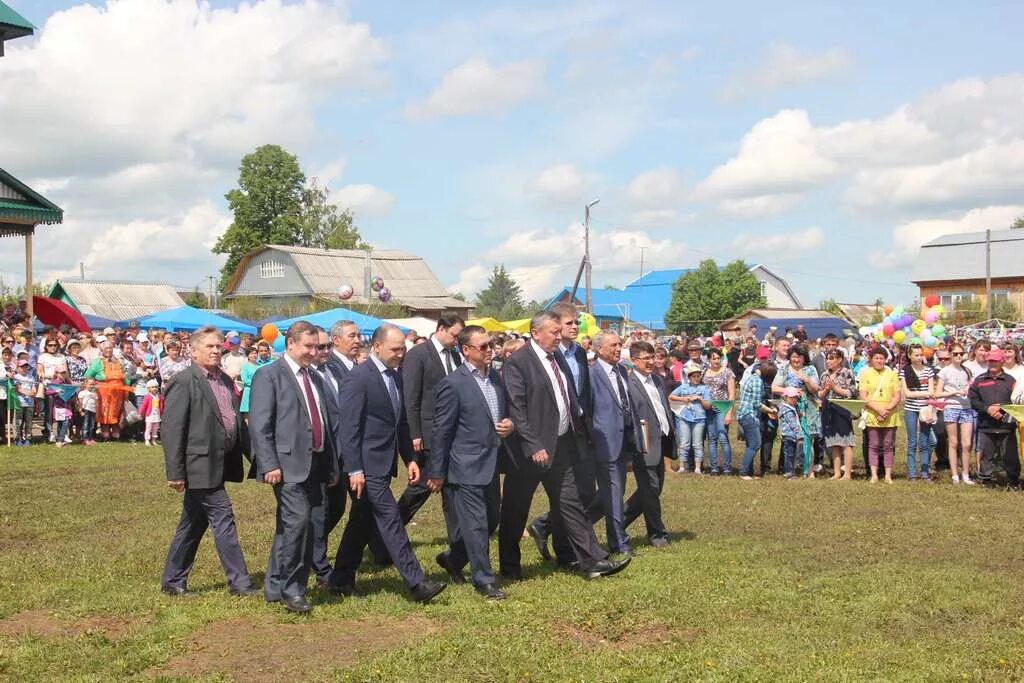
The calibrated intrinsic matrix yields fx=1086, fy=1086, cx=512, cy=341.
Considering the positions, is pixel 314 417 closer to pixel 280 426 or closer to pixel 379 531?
pixel 280 426

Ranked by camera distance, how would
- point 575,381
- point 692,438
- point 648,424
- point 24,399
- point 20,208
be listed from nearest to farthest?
1. point 575,381
2. point 648,424
3. point 692,438
4. point 24,399
5. point 20,208

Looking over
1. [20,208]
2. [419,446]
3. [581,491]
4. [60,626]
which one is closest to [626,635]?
[581,491]

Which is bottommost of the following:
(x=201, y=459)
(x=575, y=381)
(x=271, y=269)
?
(x=201, y=459)

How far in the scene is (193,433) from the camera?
7.98 m

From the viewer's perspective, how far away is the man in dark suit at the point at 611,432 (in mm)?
9258

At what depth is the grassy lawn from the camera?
6219 mm

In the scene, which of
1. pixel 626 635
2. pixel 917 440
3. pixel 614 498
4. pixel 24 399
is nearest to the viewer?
pixel 626 635

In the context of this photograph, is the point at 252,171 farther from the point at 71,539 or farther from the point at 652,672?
the point at 652,672

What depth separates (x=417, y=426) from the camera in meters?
8.61

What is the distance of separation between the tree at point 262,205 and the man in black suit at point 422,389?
67.8 m

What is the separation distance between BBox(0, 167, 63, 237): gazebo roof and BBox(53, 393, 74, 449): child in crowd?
352 inches

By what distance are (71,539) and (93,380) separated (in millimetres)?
9340

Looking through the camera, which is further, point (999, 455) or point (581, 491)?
point (999, 455)

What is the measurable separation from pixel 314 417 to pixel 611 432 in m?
2.81
